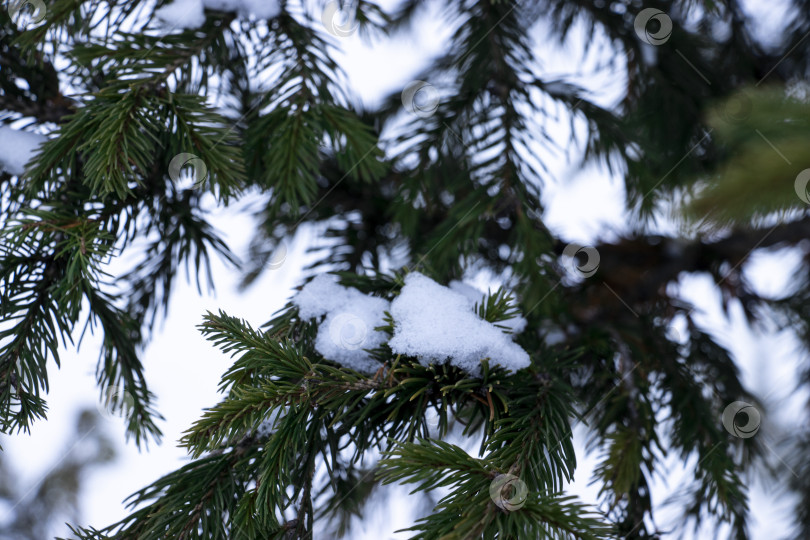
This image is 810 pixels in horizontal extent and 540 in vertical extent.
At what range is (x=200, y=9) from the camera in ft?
2.69

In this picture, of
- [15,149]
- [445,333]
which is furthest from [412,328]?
[15,149]

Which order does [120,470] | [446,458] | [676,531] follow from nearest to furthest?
[446,458]
[676,531]
[120,470]

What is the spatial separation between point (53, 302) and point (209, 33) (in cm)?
40

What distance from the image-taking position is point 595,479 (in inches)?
31.7

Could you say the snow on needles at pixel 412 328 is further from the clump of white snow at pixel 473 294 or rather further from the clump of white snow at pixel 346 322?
the clump of white snow at pixel 473 294

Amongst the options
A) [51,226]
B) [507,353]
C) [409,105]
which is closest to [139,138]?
[51,226]

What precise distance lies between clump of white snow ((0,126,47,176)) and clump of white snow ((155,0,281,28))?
0.24 meters

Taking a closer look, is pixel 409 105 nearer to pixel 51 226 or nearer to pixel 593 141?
pixel 593 141

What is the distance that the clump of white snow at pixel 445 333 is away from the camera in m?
0.61

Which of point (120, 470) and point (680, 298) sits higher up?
point (120, 470)

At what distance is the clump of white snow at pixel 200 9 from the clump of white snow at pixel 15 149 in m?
0.24

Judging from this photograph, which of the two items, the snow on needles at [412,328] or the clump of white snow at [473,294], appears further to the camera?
the clump of white snow at [473,294]

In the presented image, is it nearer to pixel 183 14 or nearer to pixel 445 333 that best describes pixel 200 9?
pixel 183 14

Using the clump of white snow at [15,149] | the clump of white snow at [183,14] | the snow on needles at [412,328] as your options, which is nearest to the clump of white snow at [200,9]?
the clump of white snow at [183,14]
